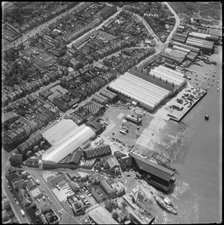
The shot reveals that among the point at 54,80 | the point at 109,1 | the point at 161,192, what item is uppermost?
the point at 109,1

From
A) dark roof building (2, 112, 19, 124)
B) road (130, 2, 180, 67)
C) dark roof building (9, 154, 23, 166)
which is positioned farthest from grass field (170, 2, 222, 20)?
dark roof building (9, 154, 23, 166)

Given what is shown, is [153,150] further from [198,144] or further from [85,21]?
[85,21]

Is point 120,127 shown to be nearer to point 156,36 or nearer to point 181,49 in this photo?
point 181,49

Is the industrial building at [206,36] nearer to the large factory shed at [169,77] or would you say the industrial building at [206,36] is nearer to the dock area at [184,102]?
the large factory shed at [169,77]

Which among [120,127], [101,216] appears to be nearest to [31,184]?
[101,216]

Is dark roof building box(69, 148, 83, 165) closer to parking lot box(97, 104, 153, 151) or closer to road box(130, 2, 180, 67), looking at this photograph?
parking lot box(97, 104, 153, 151)

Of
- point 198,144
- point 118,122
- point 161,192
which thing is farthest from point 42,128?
point 198,144
